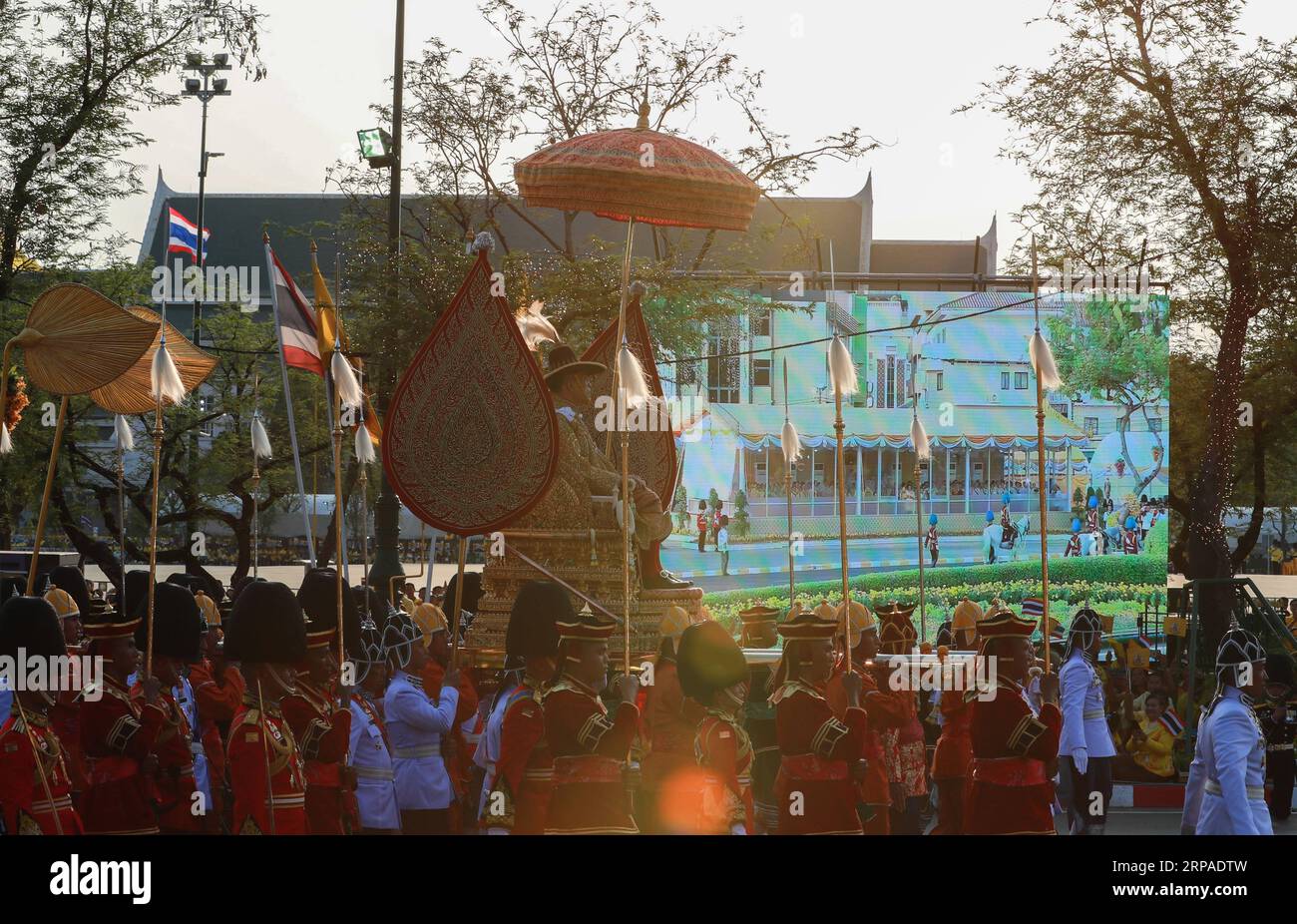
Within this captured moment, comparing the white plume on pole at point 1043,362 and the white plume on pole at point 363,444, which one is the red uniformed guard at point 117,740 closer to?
the white plume on pole at point 363,444

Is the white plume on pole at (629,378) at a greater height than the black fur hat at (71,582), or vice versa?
the white plume on pole at (629,378)

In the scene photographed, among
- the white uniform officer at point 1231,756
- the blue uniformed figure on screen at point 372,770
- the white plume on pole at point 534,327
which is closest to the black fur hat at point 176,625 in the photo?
the blue uniformed figure on screen at point 372,770

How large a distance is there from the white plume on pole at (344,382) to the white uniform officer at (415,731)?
4.91 feet

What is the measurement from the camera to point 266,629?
6.76 m

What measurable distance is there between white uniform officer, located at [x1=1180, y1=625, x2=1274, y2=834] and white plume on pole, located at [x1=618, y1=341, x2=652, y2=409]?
142 inches

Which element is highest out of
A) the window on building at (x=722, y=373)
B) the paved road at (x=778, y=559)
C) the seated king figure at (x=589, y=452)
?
the window on building at (x=722, y=373)

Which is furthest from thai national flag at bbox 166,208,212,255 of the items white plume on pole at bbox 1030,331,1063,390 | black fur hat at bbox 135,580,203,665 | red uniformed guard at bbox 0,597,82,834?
white plume on pole at bbox 1030,331,1063,390

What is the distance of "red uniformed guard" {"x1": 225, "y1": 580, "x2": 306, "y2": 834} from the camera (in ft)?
21.8

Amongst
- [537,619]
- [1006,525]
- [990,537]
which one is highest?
[1006,525]

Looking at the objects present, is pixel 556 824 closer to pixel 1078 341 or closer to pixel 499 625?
pixel 499 625

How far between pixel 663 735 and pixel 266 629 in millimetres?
2058

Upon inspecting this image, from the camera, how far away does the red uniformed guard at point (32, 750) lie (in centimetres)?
633

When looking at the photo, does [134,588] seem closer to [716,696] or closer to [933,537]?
[716,696]

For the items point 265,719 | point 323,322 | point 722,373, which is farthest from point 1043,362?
point 722,373
